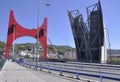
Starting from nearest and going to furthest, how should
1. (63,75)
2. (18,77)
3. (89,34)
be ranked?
1. (18,77)
2. (63,75)
3. (89,34)

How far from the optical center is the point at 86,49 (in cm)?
9119

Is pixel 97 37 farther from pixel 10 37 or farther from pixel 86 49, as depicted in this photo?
pixel 10 37

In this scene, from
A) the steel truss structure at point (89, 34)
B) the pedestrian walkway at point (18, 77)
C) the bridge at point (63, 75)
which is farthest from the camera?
the steel truss structure at point (89, 34)

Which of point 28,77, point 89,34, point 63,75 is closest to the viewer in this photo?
point 28,77

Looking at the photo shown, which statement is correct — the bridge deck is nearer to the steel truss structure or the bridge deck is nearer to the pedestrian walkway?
the pedestrian walkway

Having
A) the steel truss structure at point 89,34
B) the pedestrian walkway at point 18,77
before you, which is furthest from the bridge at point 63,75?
the steel truss structure at point 89,34

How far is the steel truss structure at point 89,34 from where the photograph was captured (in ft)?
266

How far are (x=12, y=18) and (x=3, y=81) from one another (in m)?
89.1

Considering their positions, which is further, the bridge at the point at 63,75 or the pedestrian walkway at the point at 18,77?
the pedestrian walkway at the point at 18,77

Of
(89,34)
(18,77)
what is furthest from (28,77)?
(89,34)

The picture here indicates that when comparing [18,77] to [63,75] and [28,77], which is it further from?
[63,75]

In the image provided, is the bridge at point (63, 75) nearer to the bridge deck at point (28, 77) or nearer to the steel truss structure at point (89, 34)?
the bridge deck at point (28, 77)

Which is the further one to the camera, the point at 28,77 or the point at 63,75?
the point at 63,75

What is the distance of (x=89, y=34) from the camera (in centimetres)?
8931
